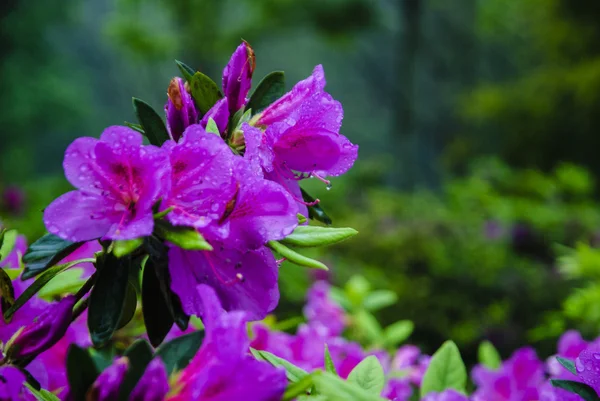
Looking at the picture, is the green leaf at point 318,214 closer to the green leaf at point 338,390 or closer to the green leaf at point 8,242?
the green leaf at point 338,390

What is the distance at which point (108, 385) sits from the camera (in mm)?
443

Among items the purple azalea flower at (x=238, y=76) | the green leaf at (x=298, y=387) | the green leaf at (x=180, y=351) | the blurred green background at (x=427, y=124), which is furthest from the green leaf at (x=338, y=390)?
the blurred green background at (x=427, y=124)

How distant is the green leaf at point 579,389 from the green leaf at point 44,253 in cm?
46

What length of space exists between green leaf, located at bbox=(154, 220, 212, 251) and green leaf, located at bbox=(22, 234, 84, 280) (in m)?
0.09

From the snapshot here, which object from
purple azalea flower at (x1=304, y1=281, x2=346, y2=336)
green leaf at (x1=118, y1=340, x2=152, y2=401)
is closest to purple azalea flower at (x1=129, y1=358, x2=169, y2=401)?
→ green leaf at (x1=118, y1=340, x2=152, y2=401)

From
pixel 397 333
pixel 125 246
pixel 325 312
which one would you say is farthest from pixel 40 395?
pixel 325 312

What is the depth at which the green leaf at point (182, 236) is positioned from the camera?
0.48 m

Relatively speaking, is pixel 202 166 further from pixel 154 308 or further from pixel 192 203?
pixel 154 308

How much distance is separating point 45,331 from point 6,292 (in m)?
0.10

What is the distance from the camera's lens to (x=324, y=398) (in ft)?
1.67

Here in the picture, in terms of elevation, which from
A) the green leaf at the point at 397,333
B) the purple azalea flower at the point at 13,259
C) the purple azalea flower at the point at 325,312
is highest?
the purple azalea flower at the point at 13,259

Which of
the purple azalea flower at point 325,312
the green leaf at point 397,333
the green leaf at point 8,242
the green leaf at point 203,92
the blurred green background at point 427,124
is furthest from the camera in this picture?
the blurred green background at point 427,124

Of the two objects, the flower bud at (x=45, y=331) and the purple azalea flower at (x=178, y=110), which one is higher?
the purple azalea flower at (x=178, y=110)

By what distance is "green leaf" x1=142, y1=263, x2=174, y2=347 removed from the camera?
1.85 ft
